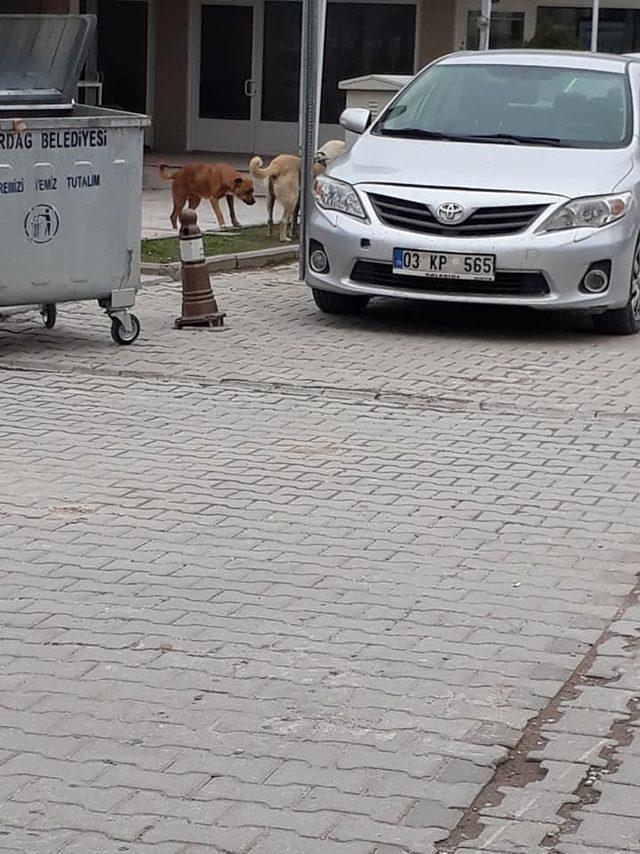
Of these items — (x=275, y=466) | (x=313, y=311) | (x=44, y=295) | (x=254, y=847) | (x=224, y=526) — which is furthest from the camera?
(x=313, y=311)

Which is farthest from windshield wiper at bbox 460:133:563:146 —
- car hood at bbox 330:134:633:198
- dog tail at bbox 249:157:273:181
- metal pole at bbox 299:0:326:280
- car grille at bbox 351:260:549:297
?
dog tail at bbox 249:157:273:181

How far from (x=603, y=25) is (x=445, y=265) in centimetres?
1686

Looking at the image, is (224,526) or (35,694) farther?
(224,526)

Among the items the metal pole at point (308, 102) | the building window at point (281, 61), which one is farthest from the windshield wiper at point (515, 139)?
the building window at point (281, 61)

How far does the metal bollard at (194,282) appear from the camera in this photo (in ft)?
35.7

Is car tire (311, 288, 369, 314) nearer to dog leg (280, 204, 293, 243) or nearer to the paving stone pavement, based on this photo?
the paving stone pavement

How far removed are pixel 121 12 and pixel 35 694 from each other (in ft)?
76.0

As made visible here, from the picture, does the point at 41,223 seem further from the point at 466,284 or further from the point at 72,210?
the point at 466,284

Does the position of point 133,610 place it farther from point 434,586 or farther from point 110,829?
point 110,829

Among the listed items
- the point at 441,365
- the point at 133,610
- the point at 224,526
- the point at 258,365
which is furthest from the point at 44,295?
the point at 133,610

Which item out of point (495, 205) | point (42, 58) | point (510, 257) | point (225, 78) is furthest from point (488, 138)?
point (225, 78)

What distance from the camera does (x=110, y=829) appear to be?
13.5 feet

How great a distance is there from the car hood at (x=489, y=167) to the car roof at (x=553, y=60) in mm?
1199

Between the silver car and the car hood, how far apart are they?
0.01 meters
